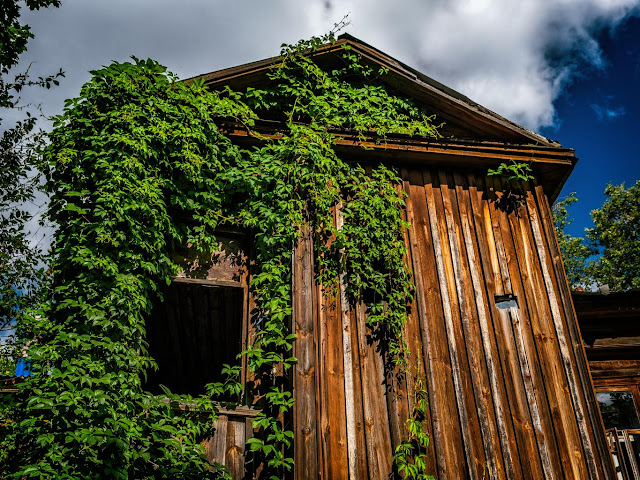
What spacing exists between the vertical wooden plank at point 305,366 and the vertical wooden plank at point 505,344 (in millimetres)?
2200

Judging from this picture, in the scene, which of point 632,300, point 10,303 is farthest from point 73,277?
point 632,300

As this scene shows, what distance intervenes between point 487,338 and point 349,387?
1768 millimetres

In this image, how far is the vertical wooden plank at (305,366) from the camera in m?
4.51

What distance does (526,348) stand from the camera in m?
5.56

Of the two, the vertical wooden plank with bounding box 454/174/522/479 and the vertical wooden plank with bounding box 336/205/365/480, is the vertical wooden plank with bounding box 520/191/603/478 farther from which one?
the vertical wooden plank with bounding box 336/205/365/480

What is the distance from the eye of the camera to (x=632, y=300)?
8.41m

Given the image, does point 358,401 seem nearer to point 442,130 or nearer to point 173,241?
point 173,241

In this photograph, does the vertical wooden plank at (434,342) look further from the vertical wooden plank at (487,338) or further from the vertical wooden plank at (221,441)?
the vertical wooden plank at (221,441)

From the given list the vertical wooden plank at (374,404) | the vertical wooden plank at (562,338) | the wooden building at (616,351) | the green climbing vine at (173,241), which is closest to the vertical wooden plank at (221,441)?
the green climbing vine at (173,241)

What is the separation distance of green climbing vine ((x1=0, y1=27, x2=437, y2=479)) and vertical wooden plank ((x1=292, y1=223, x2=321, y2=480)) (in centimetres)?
10

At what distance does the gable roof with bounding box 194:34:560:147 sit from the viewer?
677cm

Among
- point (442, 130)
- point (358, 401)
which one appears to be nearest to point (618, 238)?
point (442, 130)

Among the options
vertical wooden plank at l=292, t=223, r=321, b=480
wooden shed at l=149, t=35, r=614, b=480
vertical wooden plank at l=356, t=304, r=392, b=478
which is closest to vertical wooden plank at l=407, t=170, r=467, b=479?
wooden shed at l=149, t=35, r=614, b=480

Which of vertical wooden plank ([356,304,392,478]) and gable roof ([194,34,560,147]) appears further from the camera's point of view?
gable roof ([194,34,560,147])
